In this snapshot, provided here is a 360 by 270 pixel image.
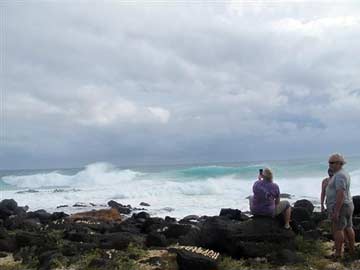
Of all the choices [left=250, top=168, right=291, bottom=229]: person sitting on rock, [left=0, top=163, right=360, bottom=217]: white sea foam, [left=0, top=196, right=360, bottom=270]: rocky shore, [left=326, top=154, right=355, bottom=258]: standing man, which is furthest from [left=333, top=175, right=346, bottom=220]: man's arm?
[left=0, top=163, right=360, bottom=217]: white sea foam

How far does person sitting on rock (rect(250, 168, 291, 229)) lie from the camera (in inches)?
365

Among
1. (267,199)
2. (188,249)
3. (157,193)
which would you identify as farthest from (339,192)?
(157,193)

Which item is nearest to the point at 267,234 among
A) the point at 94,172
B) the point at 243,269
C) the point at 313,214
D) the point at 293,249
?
the point at 293,249

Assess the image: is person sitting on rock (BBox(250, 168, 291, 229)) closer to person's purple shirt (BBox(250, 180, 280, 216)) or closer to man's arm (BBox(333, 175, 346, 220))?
person's purple shirt (BBox(250, 180, 280, 216))

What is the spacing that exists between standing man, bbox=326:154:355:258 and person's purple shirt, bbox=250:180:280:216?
1345mm

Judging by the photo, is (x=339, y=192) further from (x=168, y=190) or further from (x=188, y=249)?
(x=168, y=190)

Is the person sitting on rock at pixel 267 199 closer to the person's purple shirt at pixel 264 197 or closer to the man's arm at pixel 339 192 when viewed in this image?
the person's purple shirt at pixel 264 197

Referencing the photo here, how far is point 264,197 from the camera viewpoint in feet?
30.6

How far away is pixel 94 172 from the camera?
55750 millimetres

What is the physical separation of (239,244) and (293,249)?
1048 millimetres

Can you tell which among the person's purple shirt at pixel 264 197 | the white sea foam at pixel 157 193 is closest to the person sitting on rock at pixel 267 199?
the person's purple shirt at pixel 264 197

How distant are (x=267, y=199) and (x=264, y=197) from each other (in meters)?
0.08

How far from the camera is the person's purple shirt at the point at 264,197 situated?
927cm

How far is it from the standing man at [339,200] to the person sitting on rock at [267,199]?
1.37 metres
